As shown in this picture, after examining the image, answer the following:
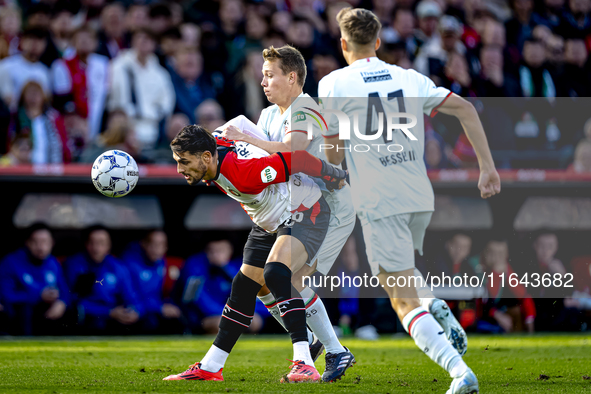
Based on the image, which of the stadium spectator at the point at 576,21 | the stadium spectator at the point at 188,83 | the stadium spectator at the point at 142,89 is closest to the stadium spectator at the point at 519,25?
the stadium spectator at the point at 576,21

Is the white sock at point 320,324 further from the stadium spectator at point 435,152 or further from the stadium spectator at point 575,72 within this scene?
the stadium spectator at point 575,72

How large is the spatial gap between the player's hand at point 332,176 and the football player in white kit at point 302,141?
0.09 m

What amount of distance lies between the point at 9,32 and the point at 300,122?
652 centimetres

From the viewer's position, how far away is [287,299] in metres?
4.66

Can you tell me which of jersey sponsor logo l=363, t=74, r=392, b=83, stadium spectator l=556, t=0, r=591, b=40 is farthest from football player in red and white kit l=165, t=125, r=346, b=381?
stadium spectator l=556, t=0, r=591, b=40

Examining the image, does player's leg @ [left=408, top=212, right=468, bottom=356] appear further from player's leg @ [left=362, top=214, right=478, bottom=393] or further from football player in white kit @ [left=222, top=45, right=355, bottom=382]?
football player in white kit @ [left=222, top=45, right=355, bottom=382]

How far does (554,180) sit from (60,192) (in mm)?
5864

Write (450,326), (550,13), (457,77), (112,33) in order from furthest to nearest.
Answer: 1. (550,13)
2. (112,33)
3. (457,77)
4. (450,326)

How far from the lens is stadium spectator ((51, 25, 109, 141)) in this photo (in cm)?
928

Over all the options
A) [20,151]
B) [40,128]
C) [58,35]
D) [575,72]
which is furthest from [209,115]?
[575,72]

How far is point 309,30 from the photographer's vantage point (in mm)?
10453

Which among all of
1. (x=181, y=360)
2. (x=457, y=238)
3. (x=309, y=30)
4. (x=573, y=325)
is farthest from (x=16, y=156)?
(x=573, y=325)

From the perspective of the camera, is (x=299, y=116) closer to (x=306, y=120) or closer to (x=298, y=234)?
(x=306, y=120)

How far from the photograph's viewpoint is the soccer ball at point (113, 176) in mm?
5219
